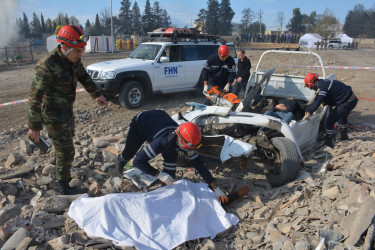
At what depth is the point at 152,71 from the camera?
28.4ft

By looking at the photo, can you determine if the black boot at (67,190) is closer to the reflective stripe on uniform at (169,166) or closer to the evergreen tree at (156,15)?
the reflective stripe on uniform at (169,166)

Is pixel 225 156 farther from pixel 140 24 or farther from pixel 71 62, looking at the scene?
pixel 140 24

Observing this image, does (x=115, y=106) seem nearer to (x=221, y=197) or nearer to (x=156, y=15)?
(x=221, y=197)

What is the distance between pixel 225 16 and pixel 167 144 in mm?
65740

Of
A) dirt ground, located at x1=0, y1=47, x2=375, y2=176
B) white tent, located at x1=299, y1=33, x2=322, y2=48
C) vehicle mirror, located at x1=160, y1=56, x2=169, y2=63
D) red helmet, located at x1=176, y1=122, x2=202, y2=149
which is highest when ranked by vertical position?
white tent, located at x1=299, y1=33, x2=322, y2=48

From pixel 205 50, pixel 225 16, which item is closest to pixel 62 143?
pixel 205 50

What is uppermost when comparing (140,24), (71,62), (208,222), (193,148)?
(140,24)

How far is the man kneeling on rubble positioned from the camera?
329 centimetres

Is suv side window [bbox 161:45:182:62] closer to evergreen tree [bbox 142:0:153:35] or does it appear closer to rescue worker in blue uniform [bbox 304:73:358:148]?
rescue worker in blue uniform [bbox 304:73:358:148]

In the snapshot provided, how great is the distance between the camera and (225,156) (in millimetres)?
3953

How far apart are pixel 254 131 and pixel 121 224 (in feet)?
8.71

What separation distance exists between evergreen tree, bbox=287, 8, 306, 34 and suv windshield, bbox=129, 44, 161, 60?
70.2m

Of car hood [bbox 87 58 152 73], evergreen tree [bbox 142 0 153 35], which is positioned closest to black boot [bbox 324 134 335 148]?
car hood [bbox 87 58 152 73]

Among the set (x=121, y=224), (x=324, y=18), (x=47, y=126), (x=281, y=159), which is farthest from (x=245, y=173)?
(x=324, y=18)
